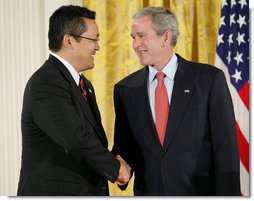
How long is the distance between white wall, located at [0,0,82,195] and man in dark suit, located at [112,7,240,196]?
1.61 ft

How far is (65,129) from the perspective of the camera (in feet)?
5.84

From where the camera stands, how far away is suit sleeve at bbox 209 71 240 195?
6.26 feet

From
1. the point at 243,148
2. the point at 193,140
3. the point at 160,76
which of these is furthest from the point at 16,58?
the point at 243,148

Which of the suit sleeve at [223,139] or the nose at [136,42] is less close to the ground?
the nose at [136,42]

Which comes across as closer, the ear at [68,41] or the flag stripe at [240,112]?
the ear at [68,41]

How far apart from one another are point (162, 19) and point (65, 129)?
2.33 ft

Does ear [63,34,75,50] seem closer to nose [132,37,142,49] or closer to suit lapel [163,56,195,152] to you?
nose [132,37,142,49]

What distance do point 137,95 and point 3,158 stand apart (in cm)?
75

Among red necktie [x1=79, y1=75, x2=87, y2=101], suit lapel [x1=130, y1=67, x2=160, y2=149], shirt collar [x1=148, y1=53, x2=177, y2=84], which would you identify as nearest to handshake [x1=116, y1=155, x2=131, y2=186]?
suit lapel [x1=130, y1=67, x2=160, y2=149]

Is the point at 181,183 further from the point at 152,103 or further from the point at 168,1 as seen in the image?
the point at 168,1

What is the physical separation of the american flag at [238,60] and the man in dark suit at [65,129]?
57 centimetres

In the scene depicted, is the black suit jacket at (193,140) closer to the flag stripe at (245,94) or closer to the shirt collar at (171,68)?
the shirt collar at (171,68)

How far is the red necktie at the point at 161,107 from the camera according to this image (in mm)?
1985

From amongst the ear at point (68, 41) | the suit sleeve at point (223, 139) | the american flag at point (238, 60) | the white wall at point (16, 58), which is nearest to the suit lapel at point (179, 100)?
the suit sleeve at point (223, 139)
